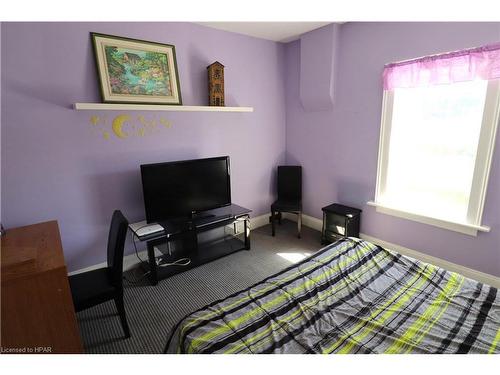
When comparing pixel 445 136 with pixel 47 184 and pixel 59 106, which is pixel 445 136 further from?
pixel 47 184

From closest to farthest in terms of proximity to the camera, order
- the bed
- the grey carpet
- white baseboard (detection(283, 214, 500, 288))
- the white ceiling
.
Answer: the bed → the grey carpet → white baseboard (detection(283, 214, 500, 288)) → the white ceiling

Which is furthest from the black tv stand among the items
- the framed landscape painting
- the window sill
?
the window sill

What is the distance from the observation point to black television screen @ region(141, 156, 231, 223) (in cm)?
246

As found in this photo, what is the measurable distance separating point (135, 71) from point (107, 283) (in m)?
1.84

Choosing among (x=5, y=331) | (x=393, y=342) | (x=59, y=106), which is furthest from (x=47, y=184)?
(x=393, y=342)

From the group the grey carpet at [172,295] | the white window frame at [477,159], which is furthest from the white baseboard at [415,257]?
the white window frame at [477,159]

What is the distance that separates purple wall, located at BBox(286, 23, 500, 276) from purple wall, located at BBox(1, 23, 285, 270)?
0.78 meters

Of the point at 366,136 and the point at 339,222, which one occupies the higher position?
the point at 366,136

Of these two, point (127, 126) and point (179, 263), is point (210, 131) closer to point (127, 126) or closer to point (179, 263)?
point (127, 126)

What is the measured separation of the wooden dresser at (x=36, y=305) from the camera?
4.42 ft

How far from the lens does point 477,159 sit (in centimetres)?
218

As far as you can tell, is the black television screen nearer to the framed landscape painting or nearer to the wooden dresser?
the framed landscape painting

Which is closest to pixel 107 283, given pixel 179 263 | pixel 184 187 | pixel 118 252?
pixel 118 252

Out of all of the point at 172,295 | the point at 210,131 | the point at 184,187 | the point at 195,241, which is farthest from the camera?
the point at 210,131
